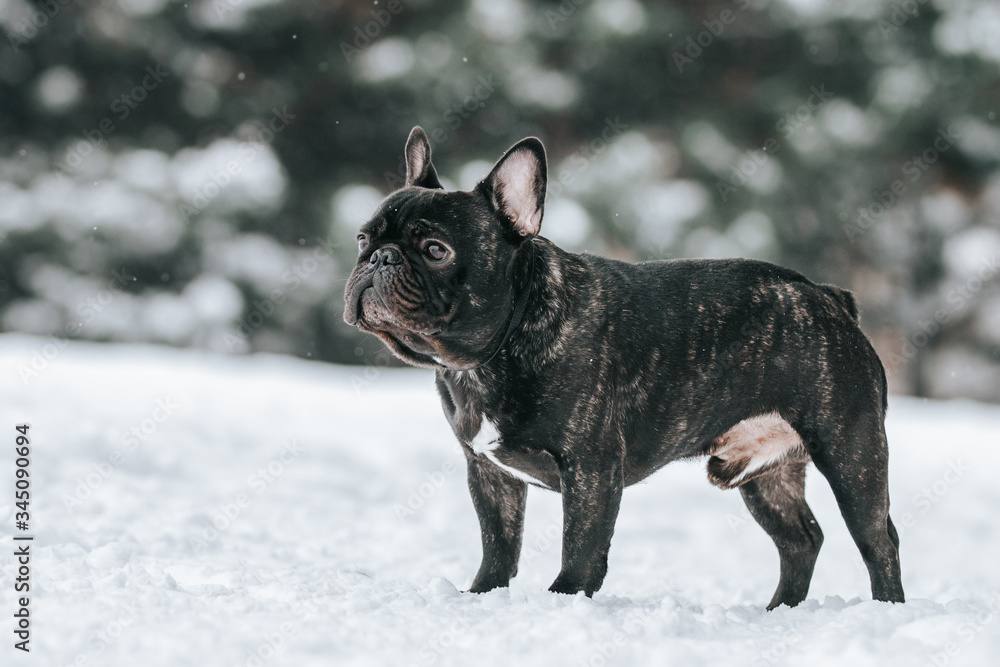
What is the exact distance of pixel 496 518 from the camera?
4.29m

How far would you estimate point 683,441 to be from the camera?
4133 mm

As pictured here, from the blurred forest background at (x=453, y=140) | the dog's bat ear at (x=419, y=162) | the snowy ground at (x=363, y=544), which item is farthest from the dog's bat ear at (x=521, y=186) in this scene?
the blurred forest background at (x=453, y=140)

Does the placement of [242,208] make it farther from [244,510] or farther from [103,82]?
[244,510]

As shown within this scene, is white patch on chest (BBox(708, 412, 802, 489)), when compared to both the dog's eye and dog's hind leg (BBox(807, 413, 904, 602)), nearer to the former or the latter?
dog's hind leg (BBox(807, 413, 904, 602))

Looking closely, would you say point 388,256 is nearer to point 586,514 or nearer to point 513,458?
point 513,458

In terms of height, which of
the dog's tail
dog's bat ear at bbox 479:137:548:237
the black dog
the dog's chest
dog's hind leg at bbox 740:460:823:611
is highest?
dog's bat ear at bbox 479:137:548:237

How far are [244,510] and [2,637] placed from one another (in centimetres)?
339

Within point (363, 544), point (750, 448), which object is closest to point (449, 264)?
point (750, 448)

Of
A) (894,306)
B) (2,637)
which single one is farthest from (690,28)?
(2,637)

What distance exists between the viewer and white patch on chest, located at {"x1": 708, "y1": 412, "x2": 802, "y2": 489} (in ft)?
13.7

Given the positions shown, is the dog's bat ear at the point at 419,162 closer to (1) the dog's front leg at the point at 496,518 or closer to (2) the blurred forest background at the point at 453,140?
(1) the dog's front leg at the point at 496,518

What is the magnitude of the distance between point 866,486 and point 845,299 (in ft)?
2.85

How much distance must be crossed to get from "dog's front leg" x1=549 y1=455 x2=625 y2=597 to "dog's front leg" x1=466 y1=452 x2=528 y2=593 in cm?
51

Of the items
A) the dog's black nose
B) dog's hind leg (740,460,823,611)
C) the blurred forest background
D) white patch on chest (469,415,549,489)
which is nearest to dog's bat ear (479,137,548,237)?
the dog's black nose
